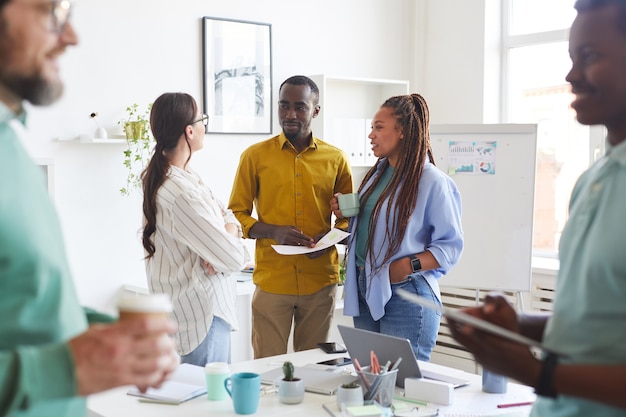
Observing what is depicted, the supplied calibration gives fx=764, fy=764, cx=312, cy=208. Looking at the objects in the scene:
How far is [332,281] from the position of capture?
3.51 meters

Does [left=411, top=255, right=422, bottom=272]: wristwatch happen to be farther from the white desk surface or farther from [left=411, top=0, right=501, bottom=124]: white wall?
[left=411, top=0, right=501, bottom=124]: white wall

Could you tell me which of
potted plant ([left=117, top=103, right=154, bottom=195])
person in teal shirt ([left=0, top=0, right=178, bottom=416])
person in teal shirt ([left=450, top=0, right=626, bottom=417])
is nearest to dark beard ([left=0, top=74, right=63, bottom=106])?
person in teal shirt ([left=0, top=0, right=178, bottom=416])

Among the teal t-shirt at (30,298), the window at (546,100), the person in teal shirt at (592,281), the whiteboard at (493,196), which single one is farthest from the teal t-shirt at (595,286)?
the window at (546,100)

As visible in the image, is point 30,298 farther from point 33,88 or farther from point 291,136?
point 291,136

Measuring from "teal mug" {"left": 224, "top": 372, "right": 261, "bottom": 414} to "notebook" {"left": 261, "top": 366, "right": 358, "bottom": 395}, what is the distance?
0.65ft

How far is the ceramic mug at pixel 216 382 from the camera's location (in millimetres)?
2262

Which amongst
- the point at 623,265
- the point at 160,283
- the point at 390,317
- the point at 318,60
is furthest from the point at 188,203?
the point at 318,60

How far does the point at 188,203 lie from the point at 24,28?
1.64 metres

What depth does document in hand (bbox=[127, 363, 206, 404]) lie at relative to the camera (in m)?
2.24

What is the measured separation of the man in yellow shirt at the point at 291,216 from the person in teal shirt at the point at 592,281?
84.0 inches

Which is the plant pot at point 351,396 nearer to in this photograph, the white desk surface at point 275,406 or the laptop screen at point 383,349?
the white desk surface at point 275,406

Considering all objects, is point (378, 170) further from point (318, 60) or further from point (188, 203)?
point (318, 60)

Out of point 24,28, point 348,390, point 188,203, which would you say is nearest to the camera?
point 24,28

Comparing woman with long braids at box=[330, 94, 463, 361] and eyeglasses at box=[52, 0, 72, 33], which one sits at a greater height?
eyeglasses at box=[52, 0, 72, 33]
